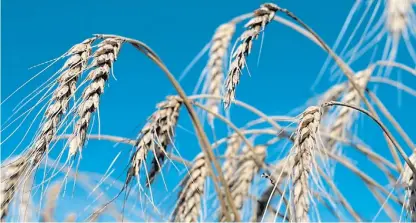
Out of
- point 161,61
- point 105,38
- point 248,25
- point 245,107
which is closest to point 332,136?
point 245,107

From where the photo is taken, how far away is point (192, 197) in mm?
→ 1897

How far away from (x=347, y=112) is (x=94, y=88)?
1335mm

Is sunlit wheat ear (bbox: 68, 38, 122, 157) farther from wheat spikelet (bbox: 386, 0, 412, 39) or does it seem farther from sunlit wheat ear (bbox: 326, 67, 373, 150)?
sunlit wheat ear (bbox: 326, 67, 373, 150)

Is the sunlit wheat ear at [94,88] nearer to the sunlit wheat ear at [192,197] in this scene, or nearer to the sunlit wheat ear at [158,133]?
the sunlit wheat ear at [158,133]

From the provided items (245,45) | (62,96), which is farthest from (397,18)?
(62,96)

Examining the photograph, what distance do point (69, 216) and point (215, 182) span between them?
67cm

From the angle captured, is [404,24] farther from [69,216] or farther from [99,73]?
[69,216]

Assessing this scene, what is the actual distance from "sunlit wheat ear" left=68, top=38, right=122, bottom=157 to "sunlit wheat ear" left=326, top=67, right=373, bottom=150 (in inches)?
47.8

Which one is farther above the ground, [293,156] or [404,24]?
[404,24]

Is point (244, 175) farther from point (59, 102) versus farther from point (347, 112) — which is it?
point (59, 102)

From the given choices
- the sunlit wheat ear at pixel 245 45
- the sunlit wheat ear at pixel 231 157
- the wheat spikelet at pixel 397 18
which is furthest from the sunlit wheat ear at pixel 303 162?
the sunlit wheat ear at pixel 231 157

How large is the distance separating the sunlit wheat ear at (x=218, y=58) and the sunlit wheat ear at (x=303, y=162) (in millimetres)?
1145

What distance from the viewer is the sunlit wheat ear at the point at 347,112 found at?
235 centimetres

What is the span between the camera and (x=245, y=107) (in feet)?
8.26
